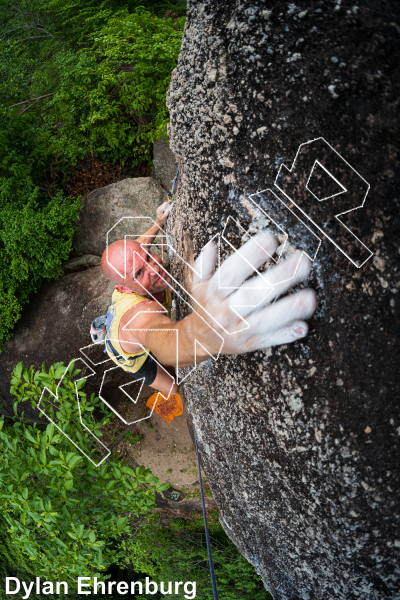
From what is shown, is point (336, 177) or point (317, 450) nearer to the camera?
point (336, 177)

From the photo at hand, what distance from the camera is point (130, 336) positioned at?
2.51 meters

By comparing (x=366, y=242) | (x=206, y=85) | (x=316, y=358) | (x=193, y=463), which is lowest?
(x=193, y=463)

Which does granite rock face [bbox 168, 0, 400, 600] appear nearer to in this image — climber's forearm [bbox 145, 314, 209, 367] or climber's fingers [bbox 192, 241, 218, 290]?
climber's fingers [bbox 192, 241, 218, 290]

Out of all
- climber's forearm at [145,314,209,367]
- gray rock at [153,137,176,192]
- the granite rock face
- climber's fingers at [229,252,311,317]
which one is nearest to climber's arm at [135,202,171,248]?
the granite rock face

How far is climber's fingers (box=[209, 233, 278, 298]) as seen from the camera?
1569mm

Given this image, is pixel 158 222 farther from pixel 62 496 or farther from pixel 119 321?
pixel 62 496

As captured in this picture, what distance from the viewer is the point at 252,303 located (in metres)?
1.52

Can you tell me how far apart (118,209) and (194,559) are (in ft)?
17.3

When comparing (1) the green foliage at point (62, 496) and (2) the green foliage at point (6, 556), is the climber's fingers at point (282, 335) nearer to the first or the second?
(1) the green foliage at point (62, 496)

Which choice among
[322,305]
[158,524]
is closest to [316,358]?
[322,305]

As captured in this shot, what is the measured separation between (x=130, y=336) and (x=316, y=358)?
1.33m

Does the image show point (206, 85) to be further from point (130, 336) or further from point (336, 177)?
point (130, 336)

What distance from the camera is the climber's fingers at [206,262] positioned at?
1826 mm

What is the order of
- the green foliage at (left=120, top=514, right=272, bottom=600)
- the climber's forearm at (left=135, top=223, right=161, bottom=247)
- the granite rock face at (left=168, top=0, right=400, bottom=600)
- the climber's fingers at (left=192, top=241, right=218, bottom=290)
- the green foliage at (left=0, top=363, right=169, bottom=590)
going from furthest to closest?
1. the green foliage at (left=120, top=514, right=272, bottom=600)
2. the climber's forearm at (left=135, top=223, right=161, bottom=247)
3. the green foliage at (left=0, top=363, right=169, bottom=590)
4. the climber's fingers at (left=192, top=241, right=218, bottom=290)
5. the granite rock face at (left=168, top=0, right=400, bottom=600)
